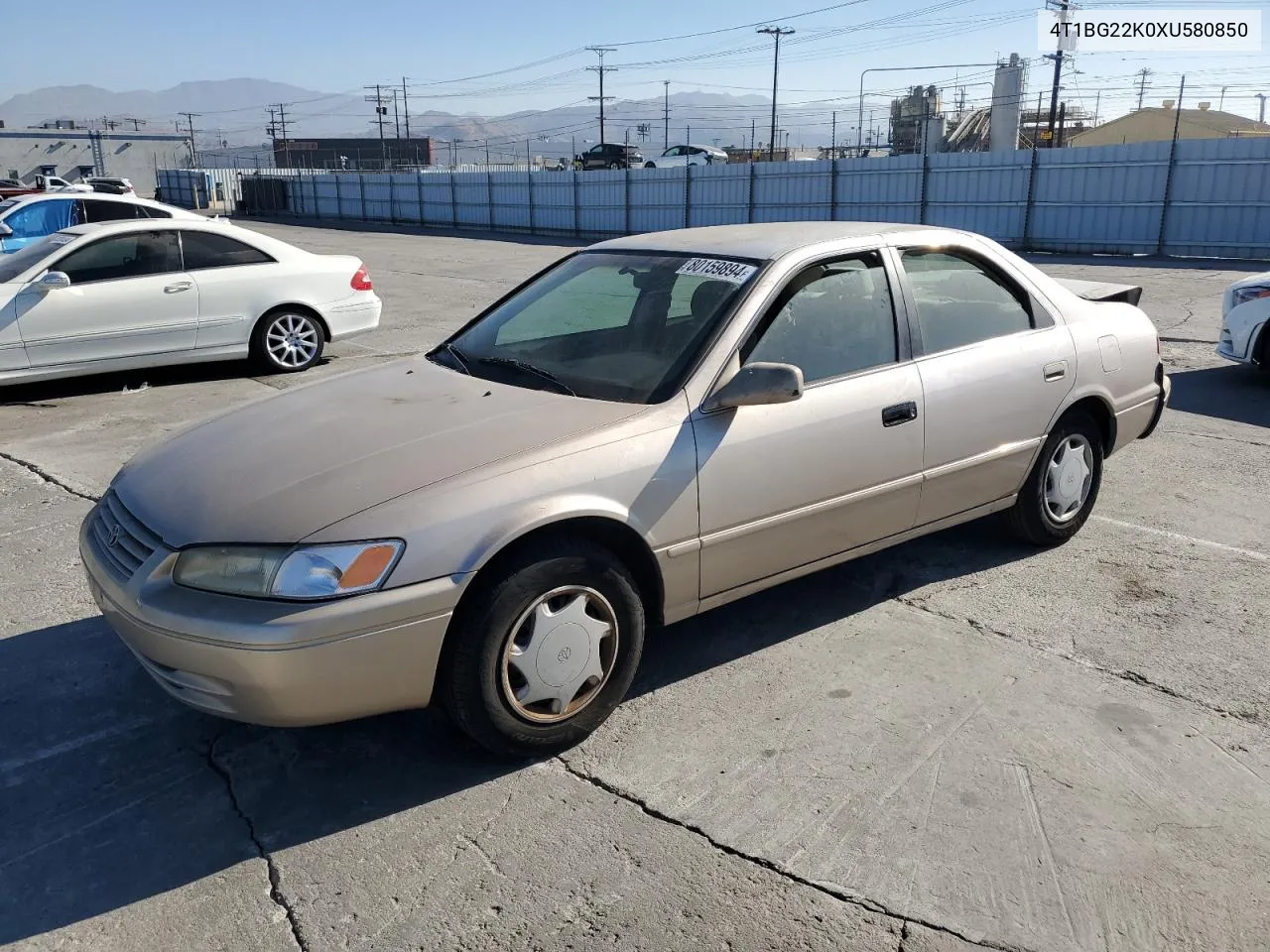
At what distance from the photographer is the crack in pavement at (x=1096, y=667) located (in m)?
3.50

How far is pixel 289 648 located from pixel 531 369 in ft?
4.97

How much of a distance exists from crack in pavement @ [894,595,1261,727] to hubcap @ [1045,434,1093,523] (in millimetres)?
929

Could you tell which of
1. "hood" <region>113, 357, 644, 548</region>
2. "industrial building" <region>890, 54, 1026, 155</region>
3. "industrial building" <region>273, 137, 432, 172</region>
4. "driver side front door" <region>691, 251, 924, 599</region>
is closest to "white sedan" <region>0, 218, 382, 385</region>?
"hood" <region>113, 357, 644, 548</region>

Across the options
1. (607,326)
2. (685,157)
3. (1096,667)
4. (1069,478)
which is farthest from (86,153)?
(1096,667)

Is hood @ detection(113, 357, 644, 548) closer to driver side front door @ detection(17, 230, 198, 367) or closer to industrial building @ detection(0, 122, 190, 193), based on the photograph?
driver side front door @ detection(17, 230, 198, 367)

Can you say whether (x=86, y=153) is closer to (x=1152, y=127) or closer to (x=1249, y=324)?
(x=1152, y=127)

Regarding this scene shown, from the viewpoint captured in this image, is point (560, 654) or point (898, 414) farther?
point (898, 414)

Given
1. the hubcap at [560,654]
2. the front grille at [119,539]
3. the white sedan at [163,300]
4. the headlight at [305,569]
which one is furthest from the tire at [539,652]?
the white sedan at [163,300]

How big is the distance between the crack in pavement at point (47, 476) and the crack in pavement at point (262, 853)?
9.97 feet

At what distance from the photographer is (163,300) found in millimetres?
8781

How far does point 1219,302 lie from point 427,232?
1082 inches

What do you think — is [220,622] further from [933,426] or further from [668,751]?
[933,426]

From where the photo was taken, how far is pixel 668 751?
10.9 ft

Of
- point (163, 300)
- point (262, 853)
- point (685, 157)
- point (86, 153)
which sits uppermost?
point (86, 153)
